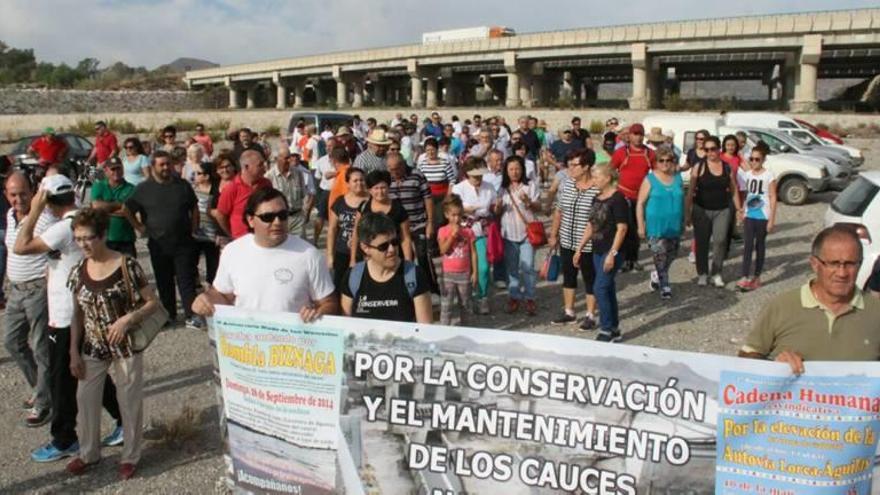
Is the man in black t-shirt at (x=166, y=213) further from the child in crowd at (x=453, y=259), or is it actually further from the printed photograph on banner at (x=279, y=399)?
the printed photograph on banner at (x=279, y=399)

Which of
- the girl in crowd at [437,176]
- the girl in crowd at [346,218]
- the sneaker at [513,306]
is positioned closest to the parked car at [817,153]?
the girl in crowd at [437,176]

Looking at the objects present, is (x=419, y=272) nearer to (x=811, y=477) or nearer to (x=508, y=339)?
(x=508, y=339)

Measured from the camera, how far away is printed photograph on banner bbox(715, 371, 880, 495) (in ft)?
9.86

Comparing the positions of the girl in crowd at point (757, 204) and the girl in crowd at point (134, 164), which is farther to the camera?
the girl in crowd at point (134, 164)

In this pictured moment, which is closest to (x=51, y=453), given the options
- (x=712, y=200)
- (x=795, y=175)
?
(x=712, y=200)

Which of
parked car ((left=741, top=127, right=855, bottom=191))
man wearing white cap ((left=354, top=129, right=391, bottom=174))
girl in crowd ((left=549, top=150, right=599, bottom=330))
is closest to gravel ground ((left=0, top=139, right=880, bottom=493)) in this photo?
girl in crowd ((left=549, top=150, right=599, bottom=330))

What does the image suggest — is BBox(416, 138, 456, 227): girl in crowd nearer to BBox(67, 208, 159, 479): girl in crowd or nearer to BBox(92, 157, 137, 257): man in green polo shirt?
BBox(92, 157, 137, 257): man in green polo shirt

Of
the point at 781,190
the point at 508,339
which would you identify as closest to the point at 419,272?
the point at 508,339

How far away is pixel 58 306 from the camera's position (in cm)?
447

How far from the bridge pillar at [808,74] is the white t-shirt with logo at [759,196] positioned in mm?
32441

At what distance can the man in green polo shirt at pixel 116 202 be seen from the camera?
6863 millimetres

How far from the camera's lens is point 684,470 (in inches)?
122

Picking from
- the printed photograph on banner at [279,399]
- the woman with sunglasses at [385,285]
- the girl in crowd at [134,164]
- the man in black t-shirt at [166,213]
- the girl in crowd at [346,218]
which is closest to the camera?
the printed photograph on banner at [279,399]

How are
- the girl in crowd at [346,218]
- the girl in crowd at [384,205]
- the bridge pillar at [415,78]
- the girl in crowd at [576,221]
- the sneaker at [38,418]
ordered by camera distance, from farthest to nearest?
1. the bridge pillar at [415,78]
2. the girl in crowd at [576,221]
3. the girl in crowd at [346,218]
4. the girl in crowd at [384,205]
5. the sneaker at [38,418]
